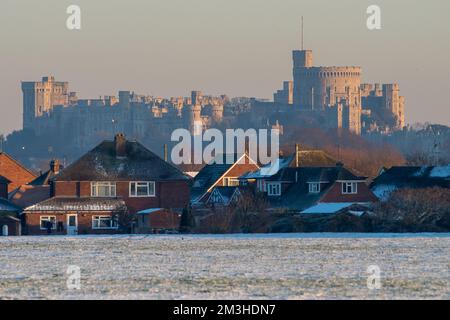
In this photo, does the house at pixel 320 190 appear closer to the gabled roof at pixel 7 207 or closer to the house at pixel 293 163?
the house at pixel 293 163

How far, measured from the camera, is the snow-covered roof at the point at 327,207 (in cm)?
7369

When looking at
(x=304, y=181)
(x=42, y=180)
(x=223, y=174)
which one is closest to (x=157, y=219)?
(x=304, y=181)

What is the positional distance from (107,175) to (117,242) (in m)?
32.8

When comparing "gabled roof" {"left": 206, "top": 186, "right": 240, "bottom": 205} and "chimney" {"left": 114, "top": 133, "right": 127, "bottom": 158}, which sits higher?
"chimney" {"left": 114, "top": 133, "right": 127, "bottom": 158}

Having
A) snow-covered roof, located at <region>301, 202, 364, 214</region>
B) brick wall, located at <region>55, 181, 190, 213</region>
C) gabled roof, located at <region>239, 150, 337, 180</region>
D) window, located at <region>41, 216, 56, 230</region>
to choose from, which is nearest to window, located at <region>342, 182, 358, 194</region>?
snow-covered roof, located at <region>301, 202, 364, 214</region>

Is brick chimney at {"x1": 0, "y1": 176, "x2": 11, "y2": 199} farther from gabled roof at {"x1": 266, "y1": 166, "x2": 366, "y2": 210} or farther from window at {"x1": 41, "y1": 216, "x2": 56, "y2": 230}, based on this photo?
gabled roof at {"x1": 266, "y1": 166, "x2": 366, "y2": 210}

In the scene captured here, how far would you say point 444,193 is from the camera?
68125 mm

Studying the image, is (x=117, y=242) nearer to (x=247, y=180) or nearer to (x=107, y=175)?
(x=107, y=175)

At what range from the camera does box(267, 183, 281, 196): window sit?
283ft

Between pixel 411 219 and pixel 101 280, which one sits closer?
pixel 101 280

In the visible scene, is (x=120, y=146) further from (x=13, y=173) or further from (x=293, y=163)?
(x=13, y=173)
